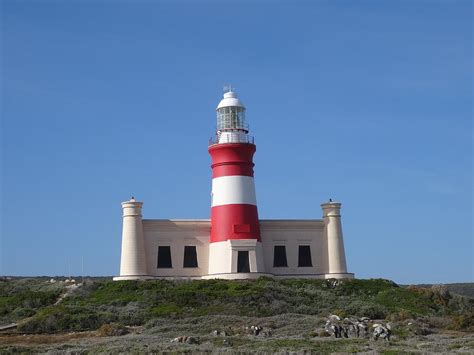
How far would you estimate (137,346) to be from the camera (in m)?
26.7

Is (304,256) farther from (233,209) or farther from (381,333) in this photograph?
(381,333)

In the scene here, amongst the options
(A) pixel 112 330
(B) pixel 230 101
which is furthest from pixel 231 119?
(A) pixel 112 330

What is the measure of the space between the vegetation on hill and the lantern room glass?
7.89 metres

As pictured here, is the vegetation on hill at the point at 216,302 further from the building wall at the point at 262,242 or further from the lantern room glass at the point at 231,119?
the lantern room glass at the point at 231,119

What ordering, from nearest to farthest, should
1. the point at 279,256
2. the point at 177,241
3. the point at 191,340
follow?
1. the point at 191,340
2. the point at 177,241
3. the point at 279,256

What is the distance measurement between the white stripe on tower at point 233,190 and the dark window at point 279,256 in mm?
3103

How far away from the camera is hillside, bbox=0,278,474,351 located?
1195 inches

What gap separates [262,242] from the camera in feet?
148

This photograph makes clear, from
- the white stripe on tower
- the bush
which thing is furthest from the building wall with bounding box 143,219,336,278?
the bush

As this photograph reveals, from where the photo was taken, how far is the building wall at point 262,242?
44.3 m

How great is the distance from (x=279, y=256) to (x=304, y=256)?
1.30 meters

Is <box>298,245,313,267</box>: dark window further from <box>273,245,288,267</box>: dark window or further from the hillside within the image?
the hillside

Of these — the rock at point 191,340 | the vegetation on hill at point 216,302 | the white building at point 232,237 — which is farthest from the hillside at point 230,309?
the white building at point 232,237

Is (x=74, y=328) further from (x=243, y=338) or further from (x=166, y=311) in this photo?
(x=243, y=338)
